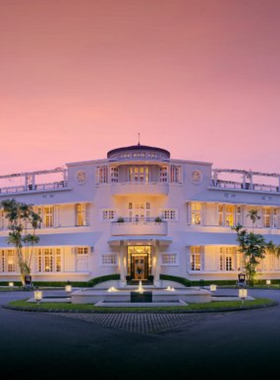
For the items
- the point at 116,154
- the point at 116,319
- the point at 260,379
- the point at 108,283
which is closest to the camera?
the point at 260,379

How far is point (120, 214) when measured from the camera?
42906mm

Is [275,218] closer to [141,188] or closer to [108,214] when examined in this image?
[141,188]

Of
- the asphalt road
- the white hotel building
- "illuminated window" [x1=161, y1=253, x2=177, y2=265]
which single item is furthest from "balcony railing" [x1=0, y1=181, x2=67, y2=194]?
the asphalt road

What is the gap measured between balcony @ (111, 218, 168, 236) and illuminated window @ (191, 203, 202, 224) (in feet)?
12.7

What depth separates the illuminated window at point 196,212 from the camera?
43.9 meters

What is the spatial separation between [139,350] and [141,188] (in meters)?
29.4

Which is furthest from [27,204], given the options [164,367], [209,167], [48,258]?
[164,367]

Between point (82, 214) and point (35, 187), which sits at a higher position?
point (35, 187)

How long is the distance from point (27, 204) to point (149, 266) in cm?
1256

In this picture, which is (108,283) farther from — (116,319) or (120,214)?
(116,319)

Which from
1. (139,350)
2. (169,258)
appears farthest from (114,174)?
(139,350)

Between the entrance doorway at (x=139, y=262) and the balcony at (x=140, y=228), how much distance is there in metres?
2.39

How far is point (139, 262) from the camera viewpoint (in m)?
42.4

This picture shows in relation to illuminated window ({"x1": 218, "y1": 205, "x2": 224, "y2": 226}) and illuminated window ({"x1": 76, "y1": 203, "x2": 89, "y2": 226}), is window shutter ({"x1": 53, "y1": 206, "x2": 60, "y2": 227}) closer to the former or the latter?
illuminated window ({"x1": 76, "y1": 203, "x2": 89, "y2": 226})
